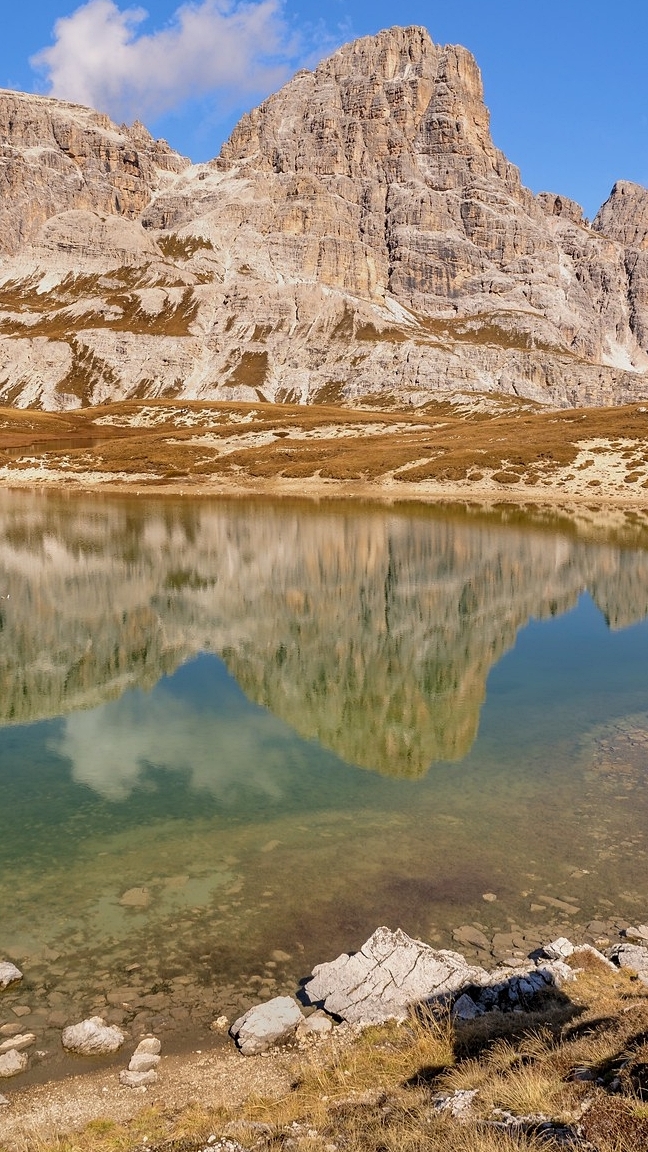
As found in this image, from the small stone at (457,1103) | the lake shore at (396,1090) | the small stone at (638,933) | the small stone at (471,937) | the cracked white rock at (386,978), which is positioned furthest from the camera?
the small stone at (638,933)

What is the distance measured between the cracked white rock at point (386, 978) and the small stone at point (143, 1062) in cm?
256

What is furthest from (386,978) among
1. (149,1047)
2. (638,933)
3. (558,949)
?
(638,933)

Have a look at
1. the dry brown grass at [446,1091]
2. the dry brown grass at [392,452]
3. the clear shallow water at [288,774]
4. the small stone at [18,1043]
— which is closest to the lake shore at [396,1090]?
the dry brown grass at [446,1091]

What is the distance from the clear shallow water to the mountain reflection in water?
19 centimetres

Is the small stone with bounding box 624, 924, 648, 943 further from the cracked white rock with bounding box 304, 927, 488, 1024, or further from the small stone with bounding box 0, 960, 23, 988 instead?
the small stone with bounding box 0, 960, 23, 988

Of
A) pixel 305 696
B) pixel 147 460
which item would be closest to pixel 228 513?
pixel 147 460

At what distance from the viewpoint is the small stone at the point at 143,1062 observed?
10.6 meters

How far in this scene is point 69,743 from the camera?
23891mm

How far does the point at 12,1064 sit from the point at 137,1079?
1.85 m

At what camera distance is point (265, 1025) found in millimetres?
11305

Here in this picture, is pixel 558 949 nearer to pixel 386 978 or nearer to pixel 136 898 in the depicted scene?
pixel 386 978

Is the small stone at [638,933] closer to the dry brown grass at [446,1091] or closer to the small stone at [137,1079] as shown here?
the dry brown grass at [446,1091]

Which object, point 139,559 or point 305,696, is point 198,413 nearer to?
point 139,559

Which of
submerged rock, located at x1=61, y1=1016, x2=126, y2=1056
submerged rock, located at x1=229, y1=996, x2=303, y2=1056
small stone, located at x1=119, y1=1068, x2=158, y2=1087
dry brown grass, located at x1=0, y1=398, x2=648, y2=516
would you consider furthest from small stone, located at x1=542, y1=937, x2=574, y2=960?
dry brown grass, located at x1=0, y1=398, x2=648, y2=516
